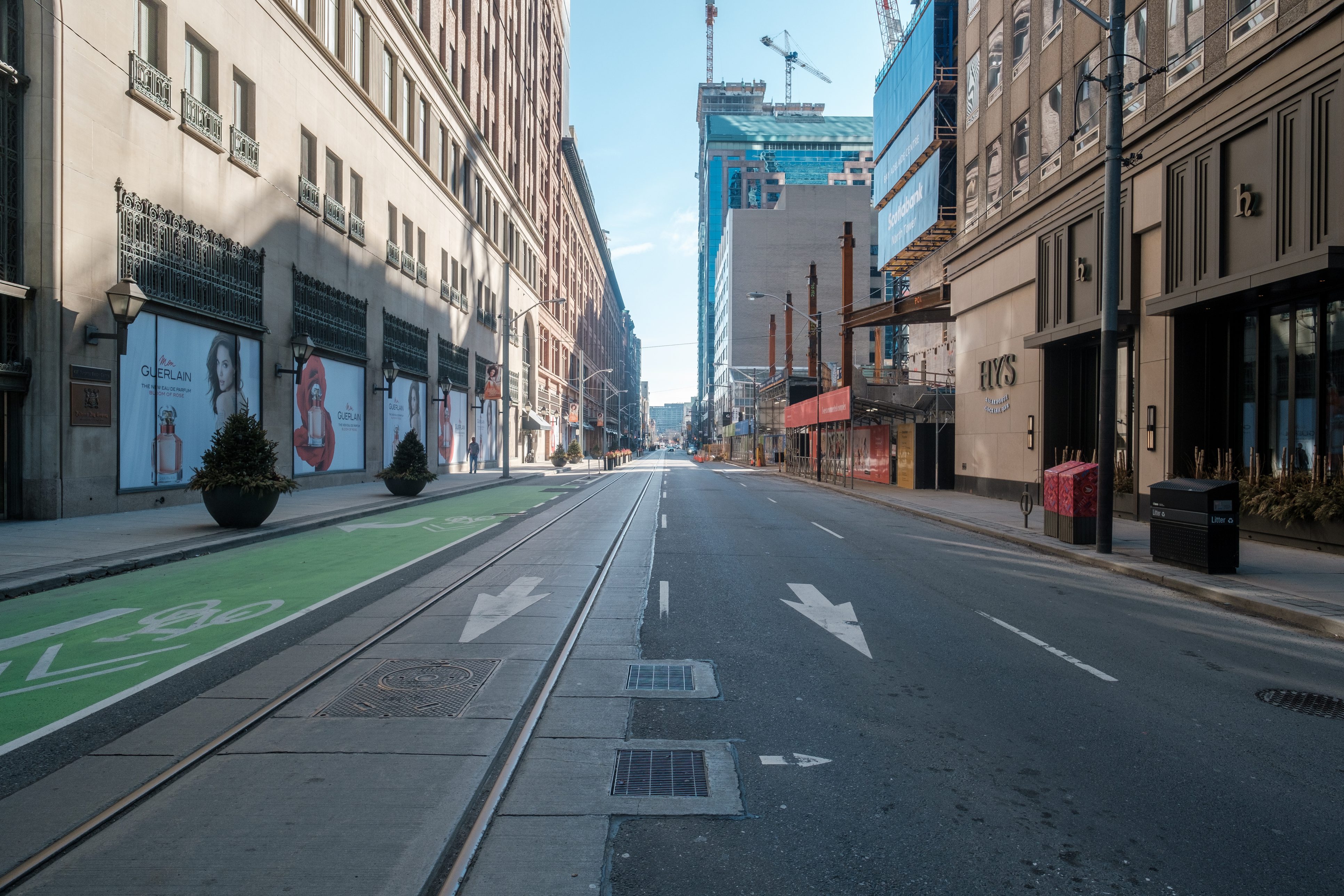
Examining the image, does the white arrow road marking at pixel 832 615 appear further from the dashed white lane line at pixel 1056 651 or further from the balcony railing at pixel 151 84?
the balcony railing at pixel 151 84

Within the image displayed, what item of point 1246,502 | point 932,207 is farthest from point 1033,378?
point 932,207

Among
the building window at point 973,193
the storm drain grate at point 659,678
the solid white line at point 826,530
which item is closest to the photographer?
the storm drain grate at point 659,678

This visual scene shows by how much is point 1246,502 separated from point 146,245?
905 inches

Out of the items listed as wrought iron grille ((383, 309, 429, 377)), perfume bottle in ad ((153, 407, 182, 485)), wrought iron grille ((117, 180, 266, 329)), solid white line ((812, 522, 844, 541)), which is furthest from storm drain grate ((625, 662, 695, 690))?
wrought iron grille ((383, 309, 429, 377))

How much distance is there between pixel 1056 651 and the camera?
23.2 ft

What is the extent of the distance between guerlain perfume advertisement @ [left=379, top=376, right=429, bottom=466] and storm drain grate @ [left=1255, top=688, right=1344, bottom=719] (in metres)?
29.5

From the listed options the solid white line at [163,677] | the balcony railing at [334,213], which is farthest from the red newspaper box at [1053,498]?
the balcony railing at [334,213]

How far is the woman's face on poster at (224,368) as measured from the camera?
2075 centimetres

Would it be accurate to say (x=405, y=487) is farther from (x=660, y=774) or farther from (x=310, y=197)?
(x=660, y=774)

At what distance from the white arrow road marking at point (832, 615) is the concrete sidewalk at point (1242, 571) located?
15.3 feet

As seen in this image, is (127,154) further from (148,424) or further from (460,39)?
(460,39)

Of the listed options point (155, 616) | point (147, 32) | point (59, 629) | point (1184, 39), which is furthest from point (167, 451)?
point (1184, 39)

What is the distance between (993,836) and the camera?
12.2 ft

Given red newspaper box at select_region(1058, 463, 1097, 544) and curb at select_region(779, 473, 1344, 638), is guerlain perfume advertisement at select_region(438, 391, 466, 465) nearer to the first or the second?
curb at select_region(779, 473, 1344, 638)
